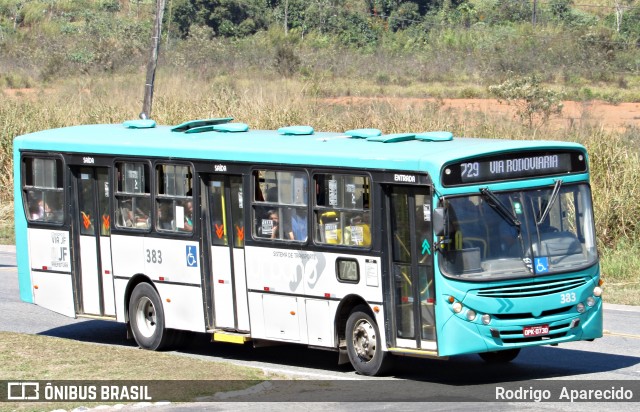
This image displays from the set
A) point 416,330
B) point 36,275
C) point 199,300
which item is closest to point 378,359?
point 416,330

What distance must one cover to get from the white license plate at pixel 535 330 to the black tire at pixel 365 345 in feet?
5.26

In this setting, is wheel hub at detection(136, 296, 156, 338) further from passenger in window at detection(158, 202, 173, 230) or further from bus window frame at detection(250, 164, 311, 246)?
bus window frame at detection(250, 164, 311, 246)


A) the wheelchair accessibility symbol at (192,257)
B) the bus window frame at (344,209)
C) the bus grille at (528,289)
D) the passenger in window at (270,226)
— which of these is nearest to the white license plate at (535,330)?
the bus grille at (528,289)

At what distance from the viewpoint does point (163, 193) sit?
53.3ft

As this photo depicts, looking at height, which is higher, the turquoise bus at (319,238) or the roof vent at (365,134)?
the roof vent at (365,134)

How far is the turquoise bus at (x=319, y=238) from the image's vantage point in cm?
1310

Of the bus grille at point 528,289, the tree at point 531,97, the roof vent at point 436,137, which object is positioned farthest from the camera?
the tree at point 531,97

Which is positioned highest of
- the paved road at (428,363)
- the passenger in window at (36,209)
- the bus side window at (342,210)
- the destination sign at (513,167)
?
the destination sign at (513,167)

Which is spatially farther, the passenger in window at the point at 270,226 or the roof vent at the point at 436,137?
the passenger in window at the point at 270,226

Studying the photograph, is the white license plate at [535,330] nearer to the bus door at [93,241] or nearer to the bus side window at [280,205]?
the bus side window at [280,205]

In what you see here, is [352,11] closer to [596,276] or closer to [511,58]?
[511,58]

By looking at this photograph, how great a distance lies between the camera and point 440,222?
12742mm

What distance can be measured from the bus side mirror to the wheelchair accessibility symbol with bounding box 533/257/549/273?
113cm

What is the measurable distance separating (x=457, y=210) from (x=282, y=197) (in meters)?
2.58
